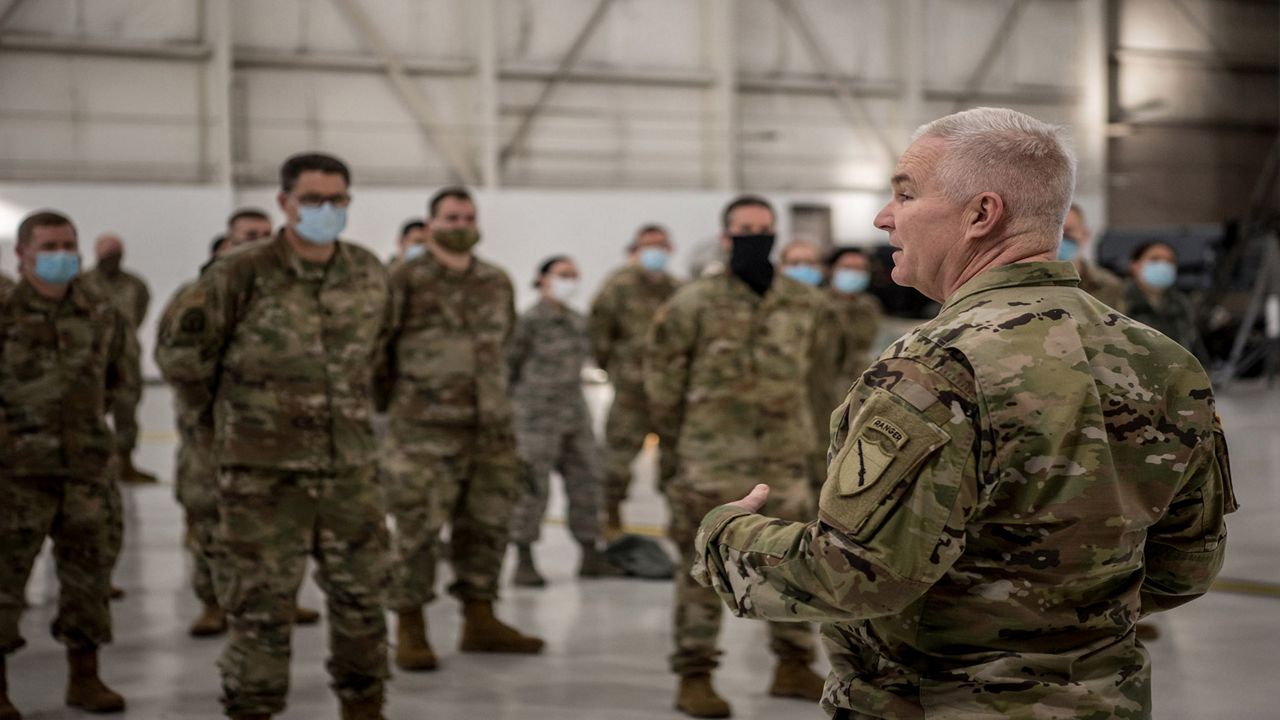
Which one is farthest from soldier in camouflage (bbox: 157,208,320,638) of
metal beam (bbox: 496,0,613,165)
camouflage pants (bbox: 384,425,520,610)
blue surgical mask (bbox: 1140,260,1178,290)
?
metal beam (bbox: 496,0,613,165)

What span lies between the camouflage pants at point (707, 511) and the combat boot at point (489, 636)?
1.10 m

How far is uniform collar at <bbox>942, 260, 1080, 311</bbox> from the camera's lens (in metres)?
1.92

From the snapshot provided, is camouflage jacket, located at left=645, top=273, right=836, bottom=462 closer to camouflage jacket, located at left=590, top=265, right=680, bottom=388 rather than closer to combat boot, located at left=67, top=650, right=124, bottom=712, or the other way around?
combat boot, located at left=67, top=650, right=124, bottom=712

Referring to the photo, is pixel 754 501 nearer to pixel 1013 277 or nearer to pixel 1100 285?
pixel 1013 277

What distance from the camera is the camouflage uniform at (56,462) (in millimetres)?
5020

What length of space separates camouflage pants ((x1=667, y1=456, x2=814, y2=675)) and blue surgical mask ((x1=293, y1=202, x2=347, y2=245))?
1552mm

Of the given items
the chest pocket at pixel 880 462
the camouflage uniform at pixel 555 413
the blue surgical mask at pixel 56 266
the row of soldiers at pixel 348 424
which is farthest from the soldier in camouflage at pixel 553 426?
the chest pocket at pixel 880 462

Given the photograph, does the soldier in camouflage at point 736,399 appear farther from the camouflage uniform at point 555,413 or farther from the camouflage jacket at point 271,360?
the camouflage uniform at point 555,413

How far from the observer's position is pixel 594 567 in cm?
755

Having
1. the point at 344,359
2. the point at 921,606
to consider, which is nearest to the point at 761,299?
the point at 344,359

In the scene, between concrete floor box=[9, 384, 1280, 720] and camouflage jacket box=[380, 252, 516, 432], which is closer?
concrete floor box=[9, 384, 1280, 720]

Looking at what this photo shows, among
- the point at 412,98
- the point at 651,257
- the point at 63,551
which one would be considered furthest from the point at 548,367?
the point at 412,98

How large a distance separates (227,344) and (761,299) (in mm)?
1958

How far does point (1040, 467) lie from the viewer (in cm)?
183
